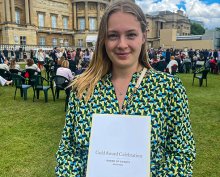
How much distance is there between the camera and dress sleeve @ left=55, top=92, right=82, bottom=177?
1.42m

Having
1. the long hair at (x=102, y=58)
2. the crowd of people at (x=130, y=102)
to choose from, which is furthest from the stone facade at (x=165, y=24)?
the crowd of people at (x=130, y=102)

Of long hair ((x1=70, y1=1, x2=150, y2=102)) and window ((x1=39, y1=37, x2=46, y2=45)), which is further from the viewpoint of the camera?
window ((x1=39, y1=37, x2=46, y2=45))

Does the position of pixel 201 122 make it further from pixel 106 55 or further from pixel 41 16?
pixel 41 16

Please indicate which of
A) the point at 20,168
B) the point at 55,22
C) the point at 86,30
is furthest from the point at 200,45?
the point at 20,168

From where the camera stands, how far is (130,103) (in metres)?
1.38

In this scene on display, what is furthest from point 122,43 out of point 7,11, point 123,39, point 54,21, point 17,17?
point 54,21

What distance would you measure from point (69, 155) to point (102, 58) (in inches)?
23.1

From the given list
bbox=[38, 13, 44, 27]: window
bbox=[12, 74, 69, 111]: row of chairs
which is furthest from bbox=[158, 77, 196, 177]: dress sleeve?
bbox=[38, 13, 44, 27]: window

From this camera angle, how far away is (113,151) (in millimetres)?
1262

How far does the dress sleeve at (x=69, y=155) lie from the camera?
1416 mm

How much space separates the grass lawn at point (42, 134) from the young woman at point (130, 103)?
2.88m

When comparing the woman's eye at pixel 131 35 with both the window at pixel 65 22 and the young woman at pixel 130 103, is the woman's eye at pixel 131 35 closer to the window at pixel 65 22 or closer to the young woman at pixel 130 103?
the young woman at pixel 130 103

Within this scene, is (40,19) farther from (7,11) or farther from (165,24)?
(165,24)

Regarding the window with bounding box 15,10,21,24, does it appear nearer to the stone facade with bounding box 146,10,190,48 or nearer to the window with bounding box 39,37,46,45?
the window with bounding box 39,37,46,45
